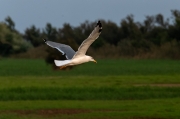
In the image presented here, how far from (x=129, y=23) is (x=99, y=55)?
51.9 ft

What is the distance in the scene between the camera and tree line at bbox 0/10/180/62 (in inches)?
2648

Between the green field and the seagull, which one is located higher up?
the seagull

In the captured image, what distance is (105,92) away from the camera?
22.2 metres

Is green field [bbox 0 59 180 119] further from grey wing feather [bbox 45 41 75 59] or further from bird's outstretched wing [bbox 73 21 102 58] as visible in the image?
bird's outstretched wing [bbox 73 21 102 58]

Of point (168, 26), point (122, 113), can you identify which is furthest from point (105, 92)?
point (168, 26)

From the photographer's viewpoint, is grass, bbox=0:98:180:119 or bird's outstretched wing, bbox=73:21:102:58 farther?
grass, bbox=0:98:180:119

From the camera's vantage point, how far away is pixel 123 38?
76.5 meters

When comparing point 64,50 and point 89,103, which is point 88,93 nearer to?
point 89,103

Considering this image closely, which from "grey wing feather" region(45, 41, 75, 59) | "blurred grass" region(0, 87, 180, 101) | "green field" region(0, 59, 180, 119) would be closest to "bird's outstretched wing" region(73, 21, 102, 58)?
"grey wing feather" region(45, 41, 75, 59)

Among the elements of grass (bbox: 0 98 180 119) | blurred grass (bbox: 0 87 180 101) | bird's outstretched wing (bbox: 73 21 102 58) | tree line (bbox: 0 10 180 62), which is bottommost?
grass (bbox: 0 98 180 119)

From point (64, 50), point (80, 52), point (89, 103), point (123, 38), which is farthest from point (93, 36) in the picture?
point (123, 38)

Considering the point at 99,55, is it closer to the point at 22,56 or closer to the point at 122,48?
the point at 122,48

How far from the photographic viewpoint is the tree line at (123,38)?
67.2 m

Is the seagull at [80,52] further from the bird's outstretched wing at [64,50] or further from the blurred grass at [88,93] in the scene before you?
the blurred grass at [88,93]
